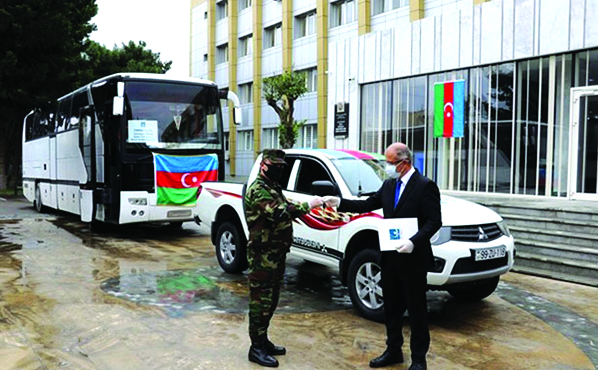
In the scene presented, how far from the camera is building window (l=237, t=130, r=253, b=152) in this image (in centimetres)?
3975

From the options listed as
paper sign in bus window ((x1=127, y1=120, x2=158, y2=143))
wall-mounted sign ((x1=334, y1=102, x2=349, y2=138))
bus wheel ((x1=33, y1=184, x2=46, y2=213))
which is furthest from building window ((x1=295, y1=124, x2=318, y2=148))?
paper sign in bus window ((x1=127, y1=120, x2=158, y2=143))

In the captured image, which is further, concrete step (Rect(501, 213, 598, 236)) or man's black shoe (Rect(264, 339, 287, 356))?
concrete step (Rect(501, 213, 598, 236))

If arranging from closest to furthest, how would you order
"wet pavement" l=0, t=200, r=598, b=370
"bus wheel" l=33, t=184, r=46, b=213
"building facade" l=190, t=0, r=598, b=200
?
"wet pavement" l=0, t=200, r=598, b=370, "building facade" l=190, t=0, r=598, b=200, "bus wheel" l=33, t=184, r=46, b=213

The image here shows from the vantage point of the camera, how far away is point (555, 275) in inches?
341

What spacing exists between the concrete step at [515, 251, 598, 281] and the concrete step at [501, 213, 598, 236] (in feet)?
3.07

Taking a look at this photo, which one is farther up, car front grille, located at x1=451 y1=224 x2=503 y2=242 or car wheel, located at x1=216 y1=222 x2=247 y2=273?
car front grille, located at x1=451 y1=224 x2=503 y2=242

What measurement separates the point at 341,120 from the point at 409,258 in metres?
14.9

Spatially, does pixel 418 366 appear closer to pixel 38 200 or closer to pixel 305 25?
pixel 38 200

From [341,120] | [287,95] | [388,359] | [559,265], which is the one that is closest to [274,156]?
[388,359]

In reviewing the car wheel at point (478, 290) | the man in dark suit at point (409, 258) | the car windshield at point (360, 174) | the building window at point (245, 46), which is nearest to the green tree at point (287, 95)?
the building window at point (245, 46)

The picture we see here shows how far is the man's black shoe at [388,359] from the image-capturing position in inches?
184

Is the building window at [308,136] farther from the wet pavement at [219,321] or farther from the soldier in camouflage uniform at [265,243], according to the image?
the soldier in camouflage uniform at [265,243]

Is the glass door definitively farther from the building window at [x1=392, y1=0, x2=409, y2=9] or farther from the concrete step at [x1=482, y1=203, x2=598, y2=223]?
the building window at [x1=392, y1=0, x2=409, y2=9]

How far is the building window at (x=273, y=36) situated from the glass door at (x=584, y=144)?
26.3 metres
